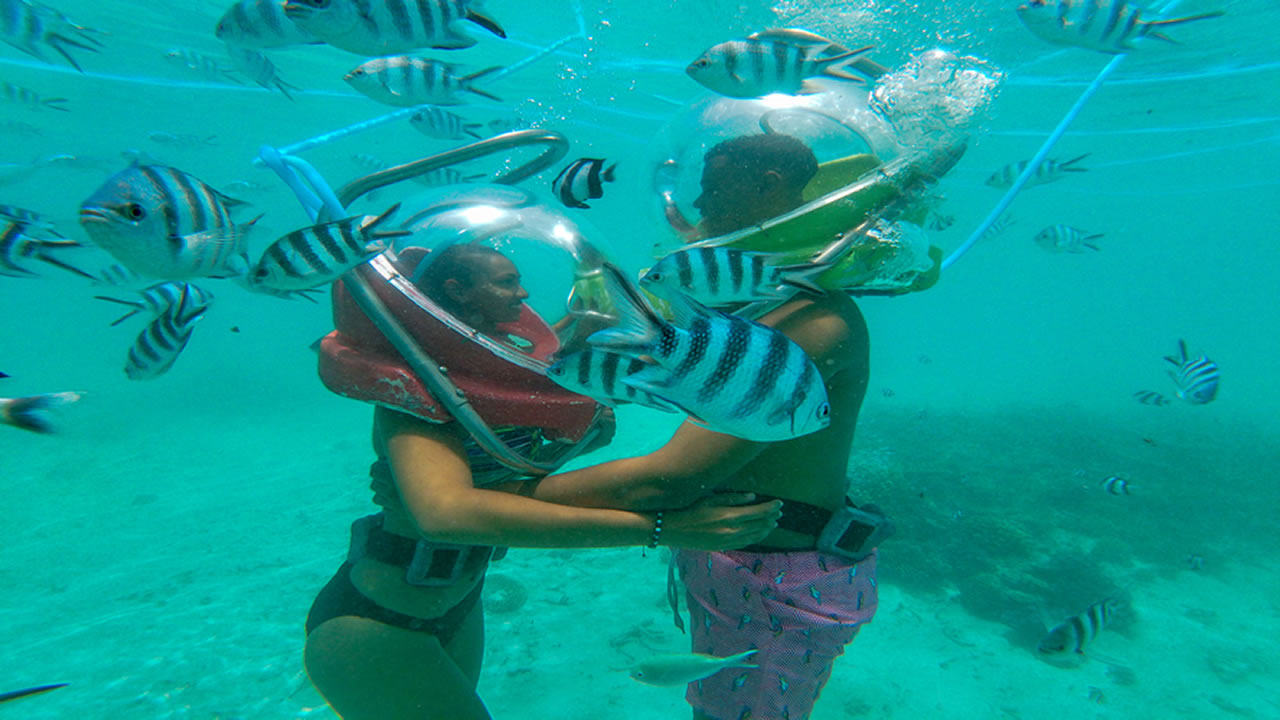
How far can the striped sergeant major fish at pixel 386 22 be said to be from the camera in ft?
8.70

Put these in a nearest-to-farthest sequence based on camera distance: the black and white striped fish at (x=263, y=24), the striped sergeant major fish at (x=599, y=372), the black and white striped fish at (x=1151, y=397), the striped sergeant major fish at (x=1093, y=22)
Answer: the striped sergeant major fish at (x=599, y=372)
the black and white striped fish at (x=263, y=24)
the striped sergeant major fish at (x=1093, y=22)
the black and white striped fish at (x=1151, y=397)

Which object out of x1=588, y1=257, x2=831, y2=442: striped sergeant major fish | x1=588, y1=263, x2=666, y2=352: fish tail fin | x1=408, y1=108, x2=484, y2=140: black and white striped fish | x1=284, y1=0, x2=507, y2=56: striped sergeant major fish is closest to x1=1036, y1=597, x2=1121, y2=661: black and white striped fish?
x1=588, y1=257, x2=831, y2=442: striped sergeant major fish

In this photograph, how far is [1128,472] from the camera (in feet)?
45.9

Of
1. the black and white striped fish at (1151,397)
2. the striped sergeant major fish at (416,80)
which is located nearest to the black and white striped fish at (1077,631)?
the black and white striped fish at (1151,397)

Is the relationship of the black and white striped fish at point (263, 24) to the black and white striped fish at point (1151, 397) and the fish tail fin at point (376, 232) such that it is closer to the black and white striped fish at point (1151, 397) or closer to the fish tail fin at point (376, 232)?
the fish tail fin at point (376, 232)

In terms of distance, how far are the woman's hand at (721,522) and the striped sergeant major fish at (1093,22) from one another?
437 cm

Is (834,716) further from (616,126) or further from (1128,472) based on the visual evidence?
(616,126)

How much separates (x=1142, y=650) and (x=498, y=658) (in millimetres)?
8781

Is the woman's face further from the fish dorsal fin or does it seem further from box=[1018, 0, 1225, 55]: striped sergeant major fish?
box=[1018, 0, 1225, 55]: striped sergeant major fish

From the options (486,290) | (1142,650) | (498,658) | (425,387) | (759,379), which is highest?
(759,379)

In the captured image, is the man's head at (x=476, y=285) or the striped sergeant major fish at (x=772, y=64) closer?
the man's head at (x=476, y=285)

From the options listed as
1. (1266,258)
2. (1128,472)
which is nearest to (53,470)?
(1128,472)

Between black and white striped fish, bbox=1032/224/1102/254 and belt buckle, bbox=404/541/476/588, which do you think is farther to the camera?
black and white striped fish, bbox=1032/224/1102/254

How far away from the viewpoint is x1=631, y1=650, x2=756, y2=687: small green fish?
2582mm
